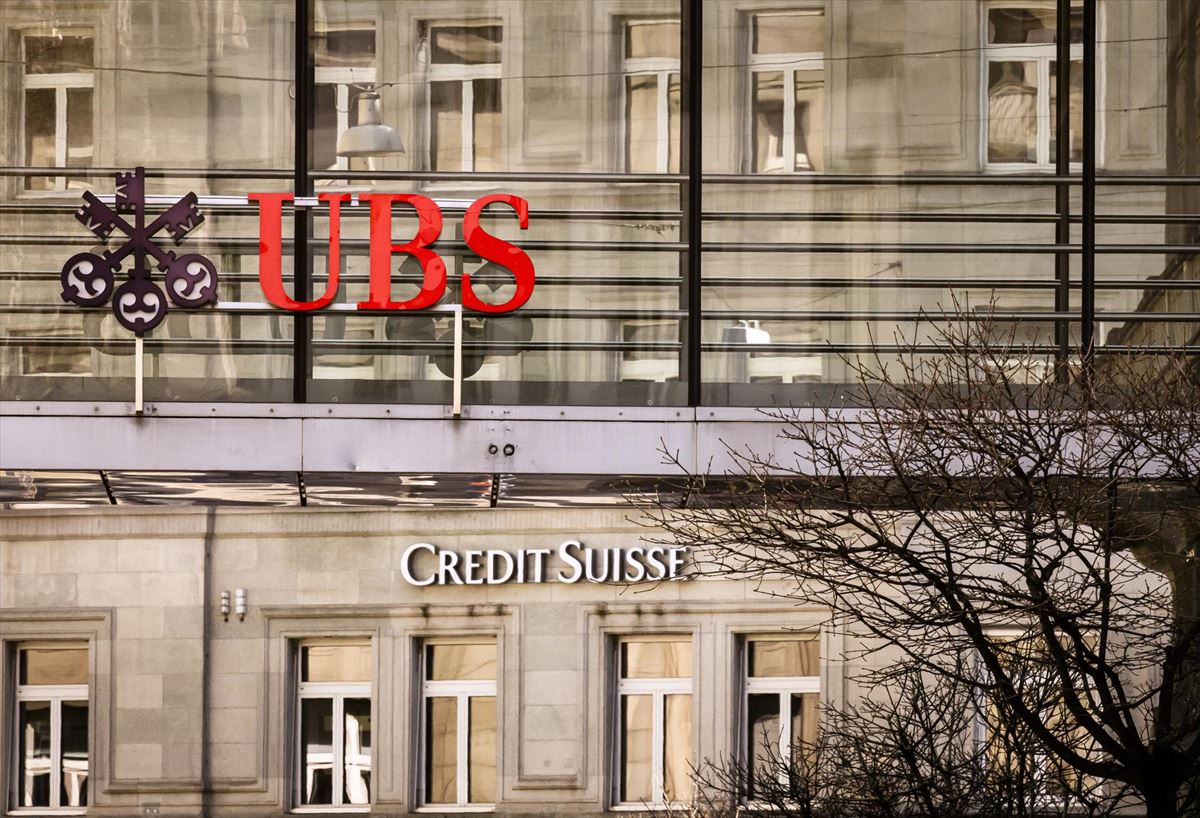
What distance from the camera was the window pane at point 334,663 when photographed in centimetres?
2589

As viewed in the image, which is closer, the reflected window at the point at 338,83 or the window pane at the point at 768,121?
the reflected window at the point at 338,83

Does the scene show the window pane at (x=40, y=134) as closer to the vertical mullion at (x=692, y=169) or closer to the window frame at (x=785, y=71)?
the vertical mullion at (x=692, y=169)

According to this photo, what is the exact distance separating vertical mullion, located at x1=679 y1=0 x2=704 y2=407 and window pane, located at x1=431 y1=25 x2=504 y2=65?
5.83ft

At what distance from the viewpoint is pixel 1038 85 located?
15.0 m

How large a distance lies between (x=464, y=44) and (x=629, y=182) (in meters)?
2.04

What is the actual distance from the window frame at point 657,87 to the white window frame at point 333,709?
40.6 ft

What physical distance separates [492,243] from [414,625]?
12.2 meters

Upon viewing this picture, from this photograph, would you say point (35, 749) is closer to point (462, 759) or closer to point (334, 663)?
point (334, 663)

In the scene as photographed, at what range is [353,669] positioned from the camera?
85.1 feet

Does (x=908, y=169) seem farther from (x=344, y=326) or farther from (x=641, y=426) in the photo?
(x=344, y=326)

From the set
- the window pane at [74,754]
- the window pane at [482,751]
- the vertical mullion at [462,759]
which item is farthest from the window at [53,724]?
the window pane at [482,751]

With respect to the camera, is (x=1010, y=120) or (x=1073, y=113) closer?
(x=1073, y=113)

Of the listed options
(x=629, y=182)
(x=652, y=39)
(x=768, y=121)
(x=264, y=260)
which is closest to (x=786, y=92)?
(x=768, y=121)

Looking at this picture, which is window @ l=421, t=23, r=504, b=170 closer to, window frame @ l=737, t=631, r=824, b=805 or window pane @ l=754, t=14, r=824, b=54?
window pane @ l=754, t=14, r=824, b=54
